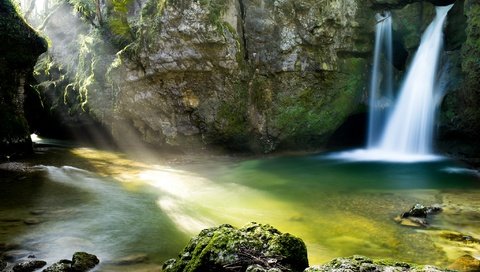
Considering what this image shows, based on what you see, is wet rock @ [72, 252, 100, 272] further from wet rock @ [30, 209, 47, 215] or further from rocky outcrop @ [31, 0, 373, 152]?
rocky outcrop @ [31, 0, 373, 152]

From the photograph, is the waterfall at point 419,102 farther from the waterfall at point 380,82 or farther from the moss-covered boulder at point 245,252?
the moss-covered boulder at point 245,252

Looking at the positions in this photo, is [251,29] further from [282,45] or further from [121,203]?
[121,203]

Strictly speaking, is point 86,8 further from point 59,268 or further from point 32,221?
point 59,268

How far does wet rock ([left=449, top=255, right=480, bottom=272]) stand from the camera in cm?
582

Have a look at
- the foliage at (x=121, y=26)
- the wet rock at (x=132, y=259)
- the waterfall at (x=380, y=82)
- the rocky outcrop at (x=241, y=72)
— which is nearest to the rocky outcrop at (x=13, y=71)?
the foliage at (x=121, y=26)

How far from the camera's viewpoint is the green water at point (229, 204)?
23.1 feet

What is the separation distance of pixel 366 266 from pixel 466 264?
2.77 meters

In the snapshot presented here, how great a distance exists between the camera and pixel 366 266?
427 cm

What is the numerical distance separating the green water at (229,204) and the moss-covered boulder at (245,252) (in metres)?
1.37

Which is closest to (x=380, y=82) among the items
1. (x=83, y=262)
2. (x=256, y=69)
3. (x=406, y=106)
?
(x=406, y=106)

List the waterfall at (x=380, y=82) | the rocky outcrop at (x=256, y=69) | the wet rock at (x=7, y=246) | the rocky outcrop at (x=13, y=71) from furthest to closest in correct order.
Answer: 1. the waterfall at (x=380, y=82)
2. the rocky outcrop at (x=13, y=71)
3. the rocky outcrop at (x=256, y=69)
4. the wet rock at (x=7, y=246)

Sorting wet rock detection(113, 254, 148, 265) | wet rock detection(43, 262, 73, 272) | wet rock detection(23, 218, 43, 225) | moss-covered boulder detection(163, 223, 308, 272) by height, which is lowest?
wet rock detection(113, 254, 148, 265)

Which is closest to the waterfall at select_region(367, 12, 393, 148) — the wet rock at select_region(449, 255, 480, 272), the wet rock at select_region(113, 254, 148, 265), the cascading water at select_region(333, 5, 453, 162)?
the cascading water at select_region(333, 5, 453, 162)

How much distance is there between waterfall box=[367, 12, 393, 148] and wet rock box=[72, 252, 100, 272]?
15214 mm
